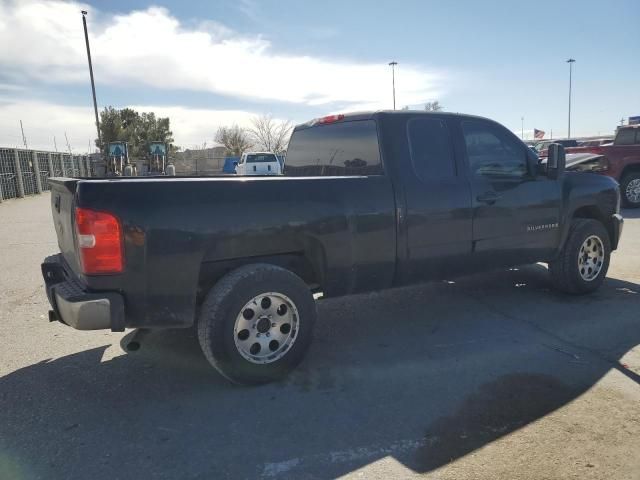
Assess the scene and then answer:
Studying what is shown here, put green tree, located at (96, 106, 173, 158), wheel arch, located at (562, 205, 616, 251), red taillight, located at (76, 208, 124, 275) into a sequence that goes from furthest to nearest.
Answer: green tree, located at (96, 106, 173, 158) < wheel arch, located at (562, 205, 616, 251) < red taillight, located at (76, 208, 124, 275)

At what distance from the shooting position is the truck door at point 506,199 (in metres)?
4.48

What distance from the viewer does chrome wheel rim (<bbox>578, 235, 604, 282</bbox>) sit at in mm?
5332

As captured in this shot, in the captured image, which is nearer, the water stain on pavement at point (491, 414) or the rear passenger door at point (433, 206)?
the water stain on pavement at point (491, 414)

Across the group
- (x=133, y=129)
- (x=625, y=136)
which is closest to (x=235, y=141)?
(x=133, y=129)

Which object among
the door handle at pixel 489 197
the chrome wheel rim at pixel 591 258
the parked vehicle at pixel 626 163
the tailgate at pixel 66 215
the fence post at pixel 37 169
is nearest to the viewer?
the tailgate at pixel 66 215

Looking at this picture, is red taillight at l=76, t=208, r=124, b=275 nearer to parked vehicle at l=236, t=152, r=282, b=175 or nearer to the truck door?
the truck door

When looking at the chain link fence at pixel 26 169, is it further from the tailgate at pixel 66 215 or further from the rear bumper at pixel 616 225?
the rear bumper at pixel 616 225

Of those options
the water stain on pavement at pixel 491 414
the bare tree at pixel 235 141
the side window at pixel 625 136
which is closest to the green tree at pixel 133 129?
the bare tree at pixel 235 141

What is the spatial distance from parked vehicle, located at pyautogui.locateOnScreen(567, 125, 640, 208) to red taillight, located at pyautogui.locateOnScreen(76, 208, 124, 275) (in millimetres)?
13233

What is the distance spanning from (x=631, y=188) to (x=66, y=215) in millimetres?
13987

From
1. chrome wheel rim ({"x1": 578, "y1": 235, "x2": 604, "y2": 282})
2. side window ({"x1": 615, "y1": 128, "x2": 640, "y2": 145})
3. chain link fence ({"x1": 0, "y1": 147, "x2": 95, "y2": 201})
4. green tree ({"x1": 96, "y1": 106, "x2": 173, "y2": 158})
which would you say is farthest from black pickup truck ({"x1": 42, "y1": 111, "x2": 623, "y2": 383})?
green tree ({"x1": 96, "y1": 106, "x2": 173, "y2": 158})

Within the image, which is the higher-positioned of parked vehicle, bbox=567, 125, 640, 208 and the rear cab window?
the rear cab window

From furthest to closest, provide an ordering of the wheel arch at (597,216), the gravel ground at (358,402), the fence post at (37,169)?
1. the fence post at (37,169)
2. the wheel arch at (597,216)
3. the gravel ground at (358,402)

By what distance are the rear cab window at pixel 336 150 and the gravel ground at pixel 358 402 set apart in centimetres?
151
